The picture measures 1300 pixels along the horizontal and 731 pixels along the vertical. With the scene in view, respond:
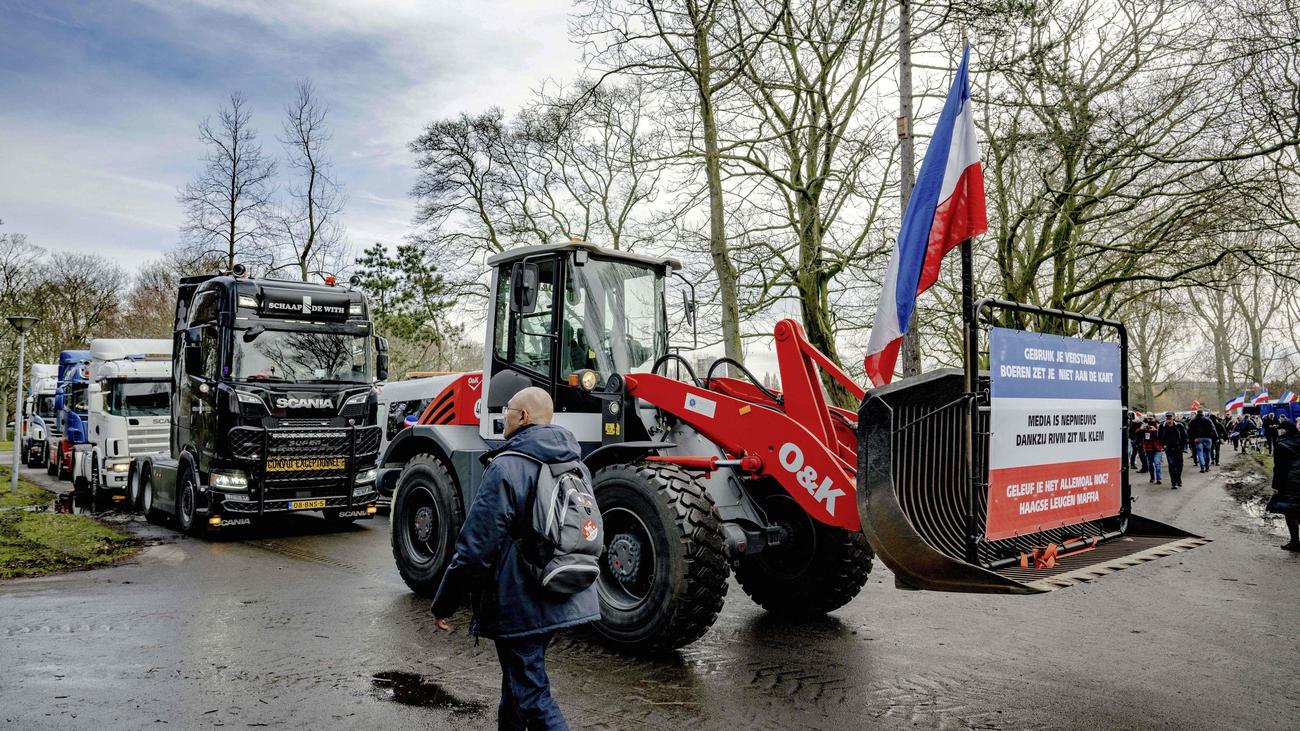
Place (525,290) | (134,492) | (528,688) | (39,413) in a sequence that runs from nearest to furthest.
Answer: (528,688) < (525,290) < (134,492) < (39,413)

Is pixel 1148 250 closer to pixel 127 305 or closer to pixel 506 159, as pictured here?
pixel 506 159

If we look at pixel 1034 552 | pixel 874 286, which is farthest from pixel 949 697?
pixel 874 286

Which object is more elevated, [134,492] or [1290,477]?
→ [1290,477]

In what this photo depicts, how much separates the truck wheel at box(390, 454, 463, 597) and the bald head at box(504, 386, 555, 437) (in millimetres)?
3962

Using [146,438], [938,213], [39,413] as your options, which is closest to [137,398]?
[146,438]

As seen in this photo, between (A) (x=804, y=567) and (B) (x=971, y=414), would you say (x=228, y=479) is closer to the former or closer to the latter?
(A) (x=804, y=567)

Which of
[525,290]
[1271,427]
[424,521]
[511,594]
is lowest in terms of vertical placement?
[424,521]

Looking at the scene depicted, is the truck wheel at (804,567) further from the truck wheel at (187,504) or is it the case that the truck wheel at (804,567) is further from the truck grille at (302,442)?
the truck wheel at (187,504)

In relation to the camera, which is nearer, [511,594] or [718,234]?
[511,594]

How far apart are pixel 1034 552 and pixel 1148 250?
16.7 metres

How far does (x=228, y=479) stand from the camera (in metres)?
11.7

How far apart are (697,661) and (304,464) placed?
8013mm

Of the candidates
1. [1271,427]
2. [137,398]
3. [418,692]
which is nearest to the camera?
[418,692]

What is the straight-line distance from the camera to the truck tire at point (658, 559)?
571 cm
